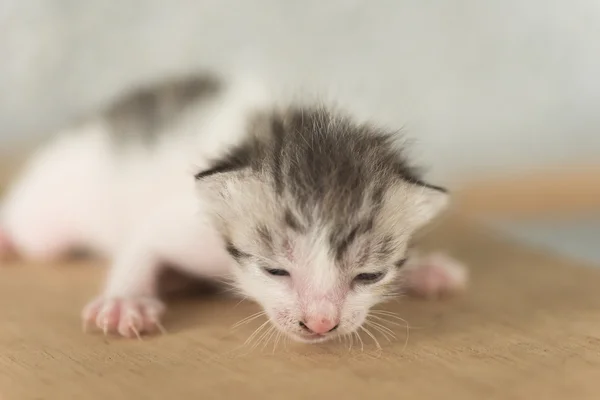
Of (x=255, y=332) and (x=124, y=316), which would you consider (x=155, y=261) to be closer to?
(x=124, y=316)

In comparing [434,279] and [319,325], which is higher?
[434,279]

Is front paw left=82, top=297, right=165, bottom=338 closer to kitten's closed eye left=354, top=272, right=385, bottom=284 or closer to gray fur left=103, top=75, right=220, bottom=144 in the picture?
kitten's closed eye left=354, top=272, right=385, bottom=284

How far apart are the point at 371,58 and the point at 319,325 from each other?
182 cm

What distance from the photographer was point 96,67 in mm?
2676

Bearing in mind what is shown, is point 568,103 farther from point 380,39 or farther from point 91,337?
point 91,337

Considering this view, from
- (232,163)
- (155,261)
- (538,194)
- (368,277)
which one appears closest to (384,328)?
(368,277)

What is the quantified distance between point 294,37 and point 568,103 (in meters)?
1.08

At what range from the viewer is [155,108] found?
1.81 m

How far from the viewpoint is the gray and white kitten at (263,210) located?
1120 millimetres

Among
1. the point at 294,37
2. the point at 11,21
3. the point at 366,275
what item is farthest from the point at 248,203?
the point at 11,21

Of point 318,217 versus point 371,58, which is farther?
point 371,58

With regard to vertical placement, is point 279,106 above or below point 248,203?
above

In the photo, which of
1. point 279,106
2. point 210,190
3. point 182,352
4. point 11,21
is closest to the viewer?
point 182,352

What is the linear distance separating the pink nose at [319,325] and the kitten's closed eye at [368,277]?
9 centimetres
